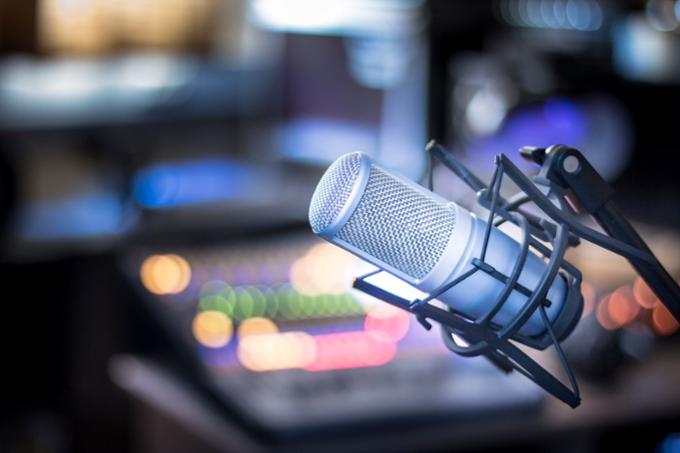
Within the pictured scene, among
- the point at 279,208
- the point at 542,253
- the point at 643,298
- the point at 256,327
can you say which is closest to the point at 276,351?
the point at 256,327

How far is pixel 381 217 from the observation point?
482 mm

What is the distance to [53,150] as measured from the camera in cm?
183

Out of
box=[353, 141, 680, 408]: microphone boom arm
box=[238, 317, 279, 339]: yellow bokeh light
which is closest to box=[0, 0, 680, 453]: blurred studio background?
box=[238, 317, 279, 339]: yellow bokeh light

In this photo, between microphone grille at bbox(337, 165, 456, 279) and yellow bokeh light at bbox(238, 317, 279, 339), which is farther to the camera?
yellow bokeh light at bbox(238, 317, 279, 339)

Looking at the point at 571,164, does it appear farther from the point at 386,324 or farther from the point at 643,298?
the point at 643,298

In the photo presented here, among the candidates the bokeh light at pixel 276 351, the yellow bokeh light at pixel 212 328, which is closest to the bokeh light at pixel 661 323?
the bokeh light at pixel 276 351

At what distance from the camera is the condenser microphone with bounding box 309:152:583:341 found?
18.8 inches

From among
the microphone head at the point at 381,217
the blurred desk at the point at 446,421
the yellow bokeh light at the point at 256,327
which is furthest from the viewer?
the yellow bokeh light at the point at 256,327

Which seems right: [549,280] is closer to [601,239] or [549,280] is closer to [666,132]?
[601,239]

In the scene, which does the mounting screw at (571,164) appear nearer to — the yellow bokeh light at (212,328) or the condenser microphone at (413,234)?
the condenser microphone at (413,234)

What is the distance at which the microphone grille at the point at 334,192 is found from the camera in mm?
478

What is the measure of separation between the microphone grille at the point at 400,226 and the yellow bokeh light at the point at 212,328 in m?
0.91

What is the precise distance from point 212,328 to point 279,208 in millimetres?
450

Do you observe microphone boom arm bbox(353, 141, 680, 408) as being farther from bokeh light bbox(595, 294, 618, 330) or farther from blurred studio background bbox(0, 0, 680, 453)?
bokeh light bbox(595, 294, 618, 330)
